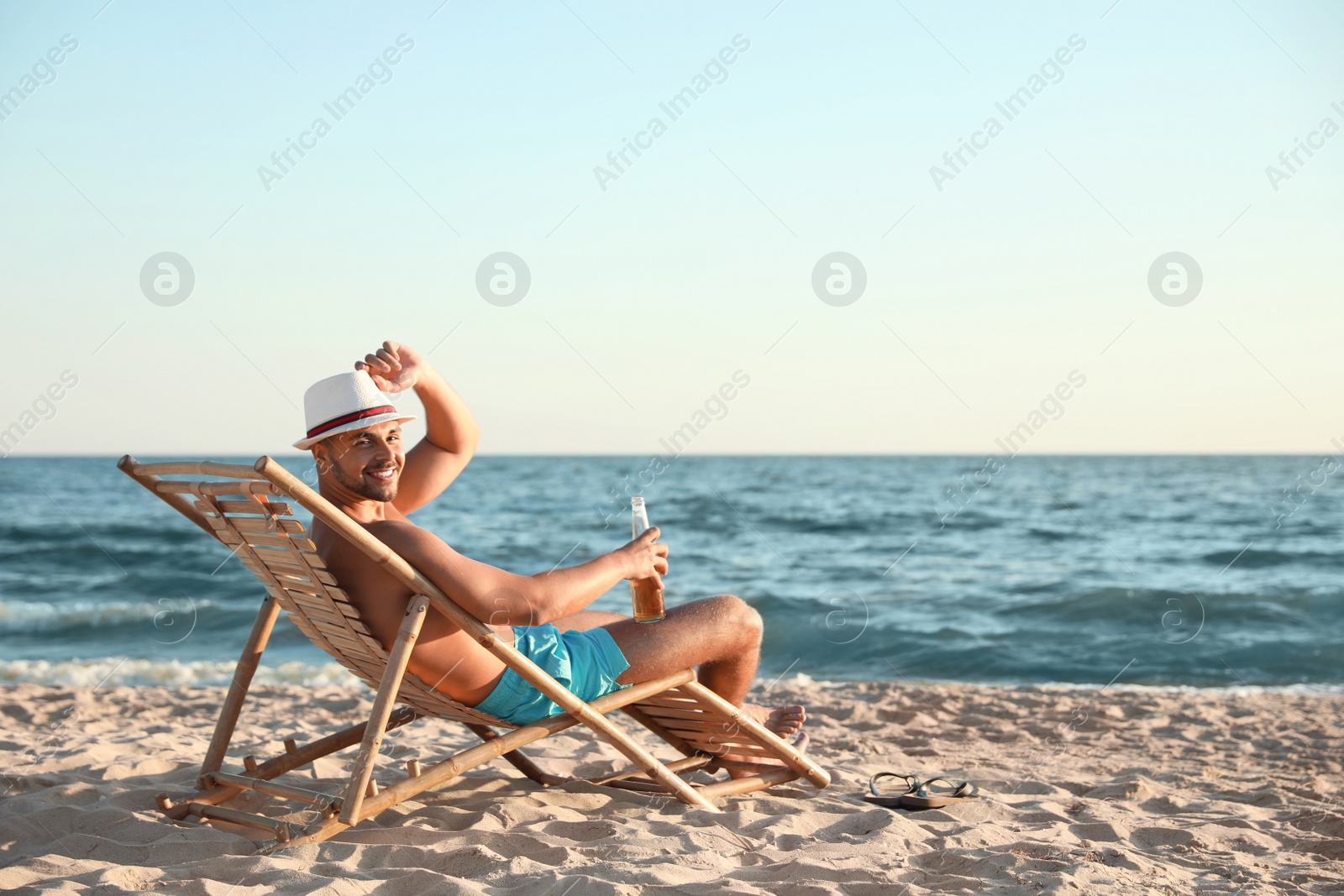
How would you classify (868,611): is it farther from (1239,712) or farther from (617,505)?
(617,505)

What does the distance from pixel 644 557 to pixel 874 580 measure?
9661mm

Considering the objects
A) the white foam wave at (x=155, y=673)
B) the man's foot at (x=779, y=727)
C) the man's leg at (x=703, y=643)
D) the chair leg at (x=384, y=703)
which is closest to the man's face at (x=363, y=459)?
the chair leg at (x=384, y=703)

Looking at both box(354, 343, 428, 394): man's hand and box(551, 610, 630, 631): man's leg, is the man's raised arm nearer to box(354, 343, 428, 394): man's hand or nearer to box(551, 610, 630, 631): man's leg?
box(354, 343, 428, 394): man's hand

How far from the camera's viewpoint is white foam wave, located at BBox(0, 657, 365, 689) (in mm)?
7262

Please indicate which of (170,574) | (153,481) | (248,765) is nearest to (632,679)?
(248,765)

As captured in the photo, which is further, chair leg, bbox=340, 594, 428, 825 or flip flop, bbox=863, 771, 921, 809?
flip flop, bbox=863, 771, 921, 809

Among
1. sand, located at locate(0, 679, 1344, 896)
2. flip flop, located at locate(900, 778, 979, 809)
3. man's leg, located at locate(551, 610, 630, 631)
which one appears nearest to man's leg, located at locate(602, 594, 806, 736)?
man's leg, located at locate(551, 610, 630, 631)

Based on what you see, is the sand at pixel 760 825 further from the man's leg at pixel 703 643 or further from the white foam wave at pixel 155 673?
the white foam wave at pixel 155 673

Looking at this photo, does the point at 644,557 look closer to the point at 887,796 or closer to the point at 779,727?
the point at 779,727

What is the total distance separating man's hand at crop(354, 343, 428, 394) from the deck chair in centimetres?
58

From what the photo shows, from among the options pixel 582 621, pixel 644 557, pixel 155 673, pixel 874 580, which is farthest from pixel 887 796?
pixel 874 580

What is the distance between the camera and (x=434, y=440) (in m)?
3.73

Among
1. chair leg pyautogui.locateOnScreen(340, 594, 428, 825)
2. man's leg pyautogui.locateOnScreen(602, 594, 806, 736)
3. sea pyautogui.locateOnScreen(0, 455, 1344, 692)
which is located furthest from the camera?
sea pyautogui.locateOnScreen(0, 455, 1344, 692)

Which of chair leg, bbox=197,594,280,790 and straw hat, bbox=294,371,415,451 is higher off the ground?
straw hat, bbox=294,371,415,451
